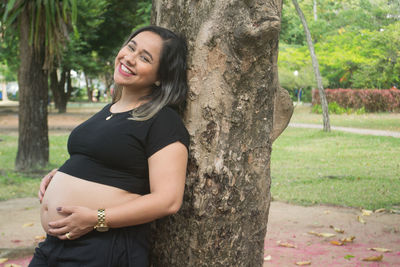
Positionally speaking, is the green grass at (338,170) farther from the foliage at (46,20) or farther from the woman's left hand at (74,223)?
the woman's left hand at (74,223)

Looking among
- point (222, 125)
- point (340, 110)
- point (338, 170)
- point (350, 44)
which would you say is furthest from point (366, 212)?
point (350, 44)

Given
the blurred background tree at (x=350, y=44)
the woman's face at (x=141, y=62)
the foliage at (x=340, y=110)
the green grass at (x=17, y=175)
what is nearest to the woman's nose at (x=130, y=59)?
the woman's face at (x=141, y=62)

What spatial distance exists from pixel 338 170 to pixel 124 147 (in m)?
8.70

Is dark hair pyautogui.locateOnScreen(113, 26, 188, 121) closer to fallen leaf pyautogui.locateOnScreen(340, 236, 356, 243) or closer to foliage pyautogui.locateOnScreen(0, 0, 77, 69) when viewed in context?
fallen leaf pyautogui.locateOnScreen(340, 236, 356, 243)

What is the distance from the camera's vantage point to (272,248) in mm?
4820

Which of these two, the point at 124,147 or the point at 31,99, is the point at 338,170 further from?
the point at 124,147

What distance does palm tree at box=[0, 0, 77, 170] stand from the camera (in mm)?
8680

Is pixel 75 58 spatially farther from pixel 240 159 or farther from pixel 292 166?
pixel 240 159

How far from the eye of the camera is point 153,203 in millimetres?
2002

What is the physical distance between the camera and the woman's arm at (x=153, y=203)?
2.01 meters

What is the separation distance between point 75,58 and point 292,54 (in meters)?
13.3

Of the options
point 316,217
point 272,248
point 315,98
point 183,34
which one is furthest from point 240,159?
point 315,98

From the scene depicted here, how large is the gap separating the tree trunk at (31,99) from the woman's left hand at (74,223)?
7.81 meters

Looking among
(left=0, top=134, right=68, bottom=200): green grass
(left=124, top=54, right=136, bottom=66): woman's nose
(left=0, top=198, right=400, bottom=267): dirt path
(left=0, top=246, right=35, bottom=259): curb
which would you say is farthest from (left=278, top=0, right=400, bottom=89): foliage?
(left=124, top=54, right=136, bottom=66): woman's nose
